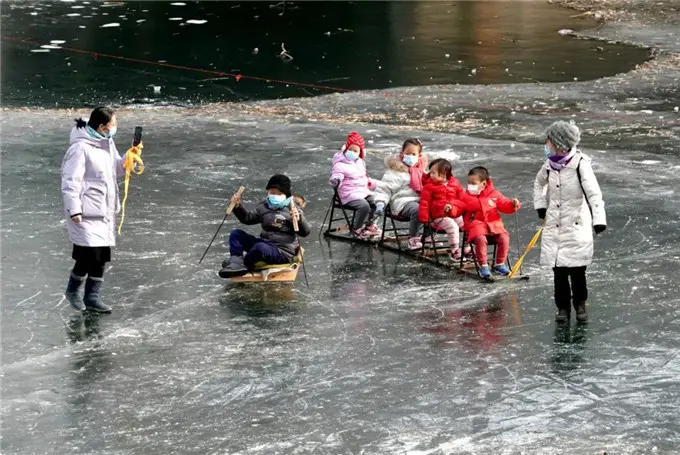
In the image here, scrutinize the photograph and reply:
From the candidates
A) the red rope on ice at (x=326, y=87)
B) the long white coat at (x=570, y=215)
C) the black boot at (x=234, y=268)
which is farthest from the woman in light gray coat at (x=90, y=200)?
the red rope on ice at (x=326, y=87)

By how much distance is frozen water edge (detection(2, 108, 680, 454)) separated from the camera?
724 cm

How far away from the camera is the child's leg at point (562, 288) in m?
9.32

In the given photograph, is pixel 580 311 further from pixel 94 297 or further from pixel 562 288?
pixel 94 297

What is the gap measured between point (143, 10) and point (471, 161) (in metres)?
19.5

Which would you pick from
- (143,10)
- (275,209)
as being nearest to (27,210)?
(275,209)

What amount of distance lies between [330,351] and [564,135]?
2.41 metres

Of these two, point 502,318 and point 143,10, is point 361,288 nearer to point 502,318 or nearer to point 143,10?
point 502,318

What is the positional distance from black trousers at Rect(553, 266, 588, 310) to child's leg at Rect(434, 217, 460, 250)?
71.4 inches

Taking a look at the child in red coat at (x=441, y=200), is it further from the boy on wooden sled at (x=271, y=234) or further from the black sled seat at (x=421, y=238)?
the boy on wooden sled at (x=271, y=234)

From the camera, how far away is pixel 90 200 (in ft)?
31.1

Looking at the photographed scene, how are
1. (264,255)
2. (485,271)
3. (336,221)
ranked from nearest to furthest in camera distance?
(264,255) < (485,271) < (336,221)

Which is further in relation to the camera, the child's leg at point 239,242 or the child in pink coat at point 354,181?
the child in pink coat at point 354,181

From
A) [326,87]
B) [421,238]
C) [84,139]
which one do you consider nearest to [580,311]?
[421,238]

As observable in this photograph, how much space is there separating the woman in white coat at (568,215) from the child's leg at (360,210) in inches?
103
